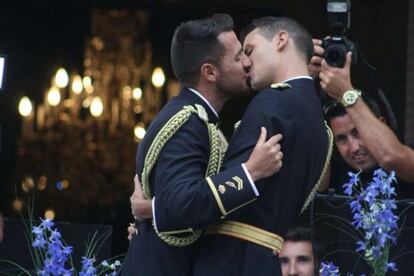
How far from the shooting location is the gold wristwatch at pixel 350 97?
673 cm

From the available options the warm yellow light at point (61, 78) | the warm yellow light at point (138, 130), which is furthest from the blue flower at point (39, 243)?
the warm yellow light at point (138, 130)

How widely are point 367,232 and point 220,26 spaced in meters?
1.32

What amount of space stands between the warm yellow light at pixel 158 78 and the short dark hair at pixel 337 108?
16.5 feet

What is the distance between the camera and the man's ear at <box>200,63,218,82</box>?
5387mm

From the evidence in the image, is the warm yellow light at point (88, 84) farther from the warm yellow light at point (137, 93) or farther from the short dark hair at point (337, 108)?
the short dark hair at point (337, 108)

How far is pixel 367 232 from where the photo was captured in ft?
20.1

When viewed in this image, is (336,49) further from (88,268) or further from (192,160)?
(192,160)

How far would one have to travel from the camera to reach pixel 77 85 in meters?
12.2

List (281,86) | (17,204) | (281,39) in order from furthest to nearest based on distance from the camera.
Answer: (17,204) → (281,39) → (281,86)

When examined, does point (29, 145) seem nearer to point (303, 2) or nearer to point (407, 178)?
point (303, 2)

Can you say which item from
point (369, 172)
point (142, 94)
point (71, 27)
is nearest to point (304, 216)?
point (369, 172)

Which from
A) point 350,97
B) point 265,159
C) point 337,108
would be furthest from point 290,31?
point 337,108

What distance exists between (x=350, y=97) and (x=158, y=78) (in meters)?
5.52

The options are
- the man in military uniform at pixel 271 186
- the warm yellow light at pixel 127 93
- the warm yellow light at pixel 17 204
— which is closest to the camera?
the man in military uniform at pixel 271 186
